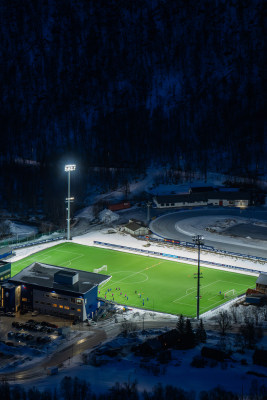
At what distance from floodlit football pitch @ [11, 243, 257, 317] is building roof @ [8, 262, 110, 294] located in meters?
2.72

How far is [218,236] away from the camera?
3007 inches

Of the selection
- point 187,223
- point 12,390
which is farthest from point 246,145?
point 12,390

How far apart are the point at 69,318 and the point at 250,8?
549ft

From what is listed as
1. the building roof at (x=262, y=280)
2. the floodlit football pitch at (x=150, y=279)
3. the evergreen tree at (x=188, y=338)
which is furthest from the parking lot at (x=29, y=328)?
the building roof at (x=262, y=280)

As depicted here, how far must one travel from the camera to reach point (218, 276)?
60094mm

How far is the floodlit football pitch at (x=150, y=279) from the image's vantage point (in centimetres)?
5265

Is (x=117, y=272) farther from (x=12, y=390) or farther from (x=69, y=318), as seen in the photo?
(x=12, y=390)

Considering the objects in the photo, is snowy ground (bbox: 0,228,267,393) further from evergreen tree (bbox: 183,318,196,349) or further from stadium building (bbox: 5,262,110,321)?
stadium building (bbox: 5,262,110,321)

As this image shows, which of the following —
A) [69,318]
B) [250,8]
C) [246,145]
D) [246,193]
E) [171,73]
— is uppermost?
[250,8]

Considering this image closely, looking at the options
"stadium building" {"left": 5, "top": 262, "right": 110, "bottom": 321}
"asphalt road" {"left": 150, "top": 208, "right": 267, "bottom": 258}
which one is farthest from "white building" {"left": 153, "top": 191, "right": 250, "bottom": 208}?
"stadium building" {"left": 5, "top": 262, "right": 110, "bottom": 321}

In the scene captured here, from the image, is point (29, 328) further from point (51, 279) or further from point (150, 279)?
point (150, 279)

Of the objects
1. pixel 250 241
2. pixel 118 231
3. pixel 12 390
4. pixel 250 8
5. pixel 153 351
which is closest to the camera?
pixel 12 390

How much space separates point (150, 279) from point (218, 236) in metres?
20.4

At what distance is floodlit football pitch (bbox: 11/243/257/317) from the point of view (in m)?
52.6
